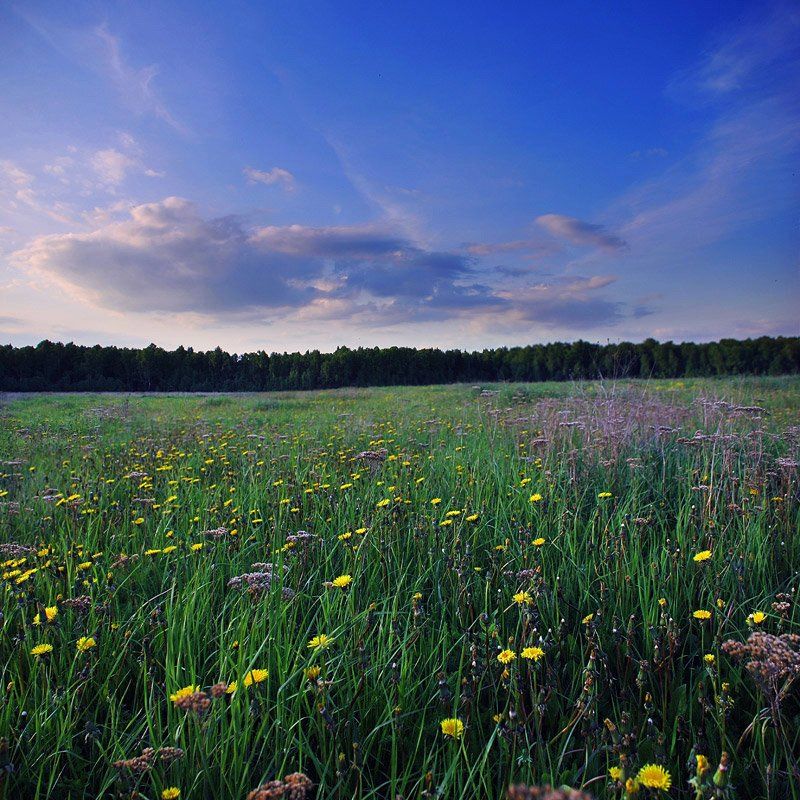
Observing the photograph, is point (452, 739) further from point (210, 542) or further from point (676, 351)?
point (676, 351)

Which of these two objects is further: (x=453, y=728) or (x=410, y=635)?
(x=410, y=635)

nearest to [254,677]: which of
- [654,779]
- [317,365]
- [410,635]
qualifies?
[410,635]

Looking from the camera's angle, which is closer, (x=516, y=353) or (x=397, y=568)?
(x=397, y=568)

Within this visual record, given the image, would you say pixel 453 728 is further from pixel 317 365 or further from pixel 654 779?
pixel 317 365

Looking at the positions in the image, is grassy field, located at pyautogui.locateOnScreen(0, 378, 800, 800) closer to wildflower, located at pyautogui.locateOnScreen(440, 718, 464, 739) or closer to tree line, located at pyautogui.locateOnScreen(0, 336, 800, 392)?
wildflower, located at pyautogui.locateOnScreen(440, 718, 464, 739)

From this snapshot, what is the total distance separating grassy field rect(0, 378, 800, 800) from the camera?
4.95 ft

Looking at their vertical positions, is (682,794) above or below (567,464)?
below

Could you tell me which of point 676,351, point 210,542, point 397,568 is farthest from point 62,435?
point 676,351

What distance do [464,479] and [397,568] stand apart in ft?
5.51

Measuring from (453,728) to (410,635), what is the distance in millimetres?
538

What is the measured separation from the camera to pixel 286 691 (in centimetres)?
185

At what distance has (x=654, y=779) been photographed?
48.2 inches

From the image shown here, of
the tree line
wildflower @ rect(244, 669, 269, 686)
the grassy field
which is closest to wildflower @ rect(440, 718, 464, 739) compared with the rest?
the grassy field

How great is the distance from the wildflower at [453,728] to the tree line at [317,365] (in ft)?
169
